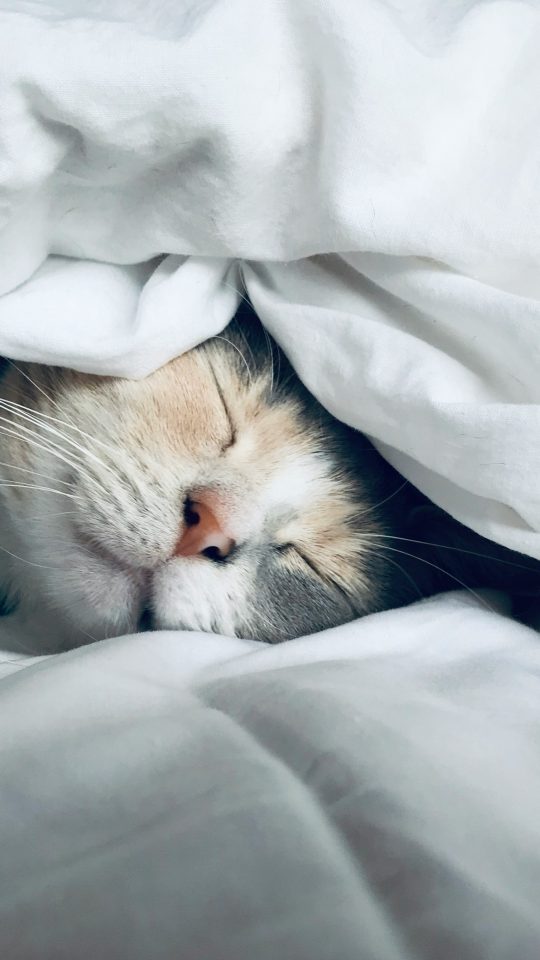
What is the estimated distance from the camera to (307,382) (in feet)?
2.77

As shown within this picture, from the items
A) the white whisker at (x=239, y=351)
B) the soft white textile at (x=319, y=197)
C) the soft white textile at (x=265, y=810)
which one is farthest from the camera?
the white whisker at (x=239, y=351)

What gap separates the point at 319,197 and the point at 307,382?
0.19 metres

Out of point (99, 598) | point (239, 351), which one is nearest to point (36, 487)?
point (99, 598)

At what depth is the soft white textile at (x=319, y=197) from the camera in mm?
669

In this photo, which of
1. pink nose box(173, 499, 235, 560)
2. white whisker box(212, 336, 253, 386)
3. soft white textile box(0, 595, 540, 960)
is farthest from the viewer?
white whisker box(212, 336, 253, 386)

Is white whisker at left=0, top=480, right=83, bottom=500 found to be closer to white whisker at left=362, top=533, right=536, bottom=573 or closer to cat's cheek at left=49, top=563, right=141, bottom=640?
cat's cheek at left=49, top=563, right=141, bottom=640

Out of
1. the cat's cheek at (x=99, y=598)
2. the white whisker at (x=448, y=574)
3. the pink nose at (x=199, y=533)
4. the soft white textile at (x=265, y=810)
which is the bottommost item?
the cat's cheek at (x=99, y=598)

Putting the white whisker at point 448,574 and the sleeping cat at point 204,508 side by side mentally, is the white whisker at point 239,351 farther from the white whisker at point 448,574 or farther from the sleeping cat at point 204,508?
the white whisker at point 448,574

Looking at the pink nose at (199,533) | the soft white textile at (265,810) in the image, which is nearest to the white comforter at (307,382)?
the soft white textile at (265,810)

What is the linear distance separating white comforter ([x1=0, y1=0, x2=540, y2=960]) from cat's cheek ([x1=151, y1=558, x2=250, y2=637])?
89 mm

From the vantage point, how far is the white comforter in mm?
404

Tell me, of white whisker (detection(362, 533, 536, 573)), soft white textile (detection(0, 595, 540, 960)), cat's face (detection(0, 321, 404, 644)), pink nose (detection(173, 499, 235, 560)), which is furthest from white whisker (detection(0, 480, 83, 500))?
white whisker (detection(362, 533, 536, 573))

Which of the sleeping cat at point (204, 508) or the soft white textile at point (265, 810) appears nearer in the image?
the soft white textile at point (265, 810)

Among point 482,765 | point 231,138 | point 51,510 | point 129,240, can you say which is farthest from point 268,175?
point 482,765
